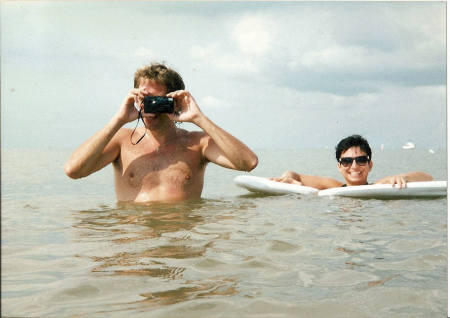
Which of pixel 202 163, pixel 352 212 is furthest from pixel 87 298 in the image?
pixel 352 212

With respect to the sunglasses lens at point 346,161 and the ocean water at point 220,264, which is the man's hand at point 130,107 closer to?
the ocean water at point 220,264

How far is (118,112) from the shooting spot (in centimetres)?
406

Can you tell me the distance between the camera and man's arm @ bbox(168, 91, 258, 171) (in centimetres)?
414

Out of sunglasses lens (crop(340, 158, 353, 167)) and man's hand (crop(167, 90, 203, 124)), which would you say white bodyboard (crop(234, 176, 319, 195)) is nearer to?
sunglasses lens (crop(340, 158, 353, 167))

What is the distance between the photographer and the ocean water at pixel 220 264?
1761 millimetres

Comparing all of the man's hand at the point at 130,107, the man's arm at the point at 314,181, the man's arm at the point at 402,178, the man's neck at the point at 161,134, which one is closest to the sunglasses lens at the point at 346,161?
the man's arm at the point at 402,178

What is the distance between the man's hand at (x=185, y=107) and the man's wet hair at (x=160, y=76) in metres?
0.32

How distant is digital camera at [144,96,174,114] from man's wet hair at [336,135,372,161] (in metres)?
3.23

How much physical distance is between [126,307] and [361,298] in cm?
94

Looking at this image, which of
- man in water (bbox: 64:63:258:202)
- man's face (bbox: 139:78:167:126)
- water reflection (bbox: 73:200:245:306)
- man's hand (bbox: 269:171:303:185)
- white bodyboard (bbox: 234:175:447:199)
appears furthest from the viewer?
man's hand (bbox: 269:171:303:185)

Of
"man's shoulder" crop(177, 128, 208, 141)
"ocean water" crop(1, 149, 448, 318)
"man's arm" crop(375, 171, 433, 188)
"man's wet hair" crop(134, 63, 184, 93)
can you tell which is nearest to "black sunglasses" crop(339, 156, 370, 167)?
"man's arm" crop(375, 171, 433, 188)

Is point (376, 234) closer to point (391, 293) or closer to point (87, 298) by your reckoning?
point (391, 293)

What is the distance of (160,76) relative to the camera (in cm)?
448

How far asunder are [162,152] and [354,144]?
3.10m
